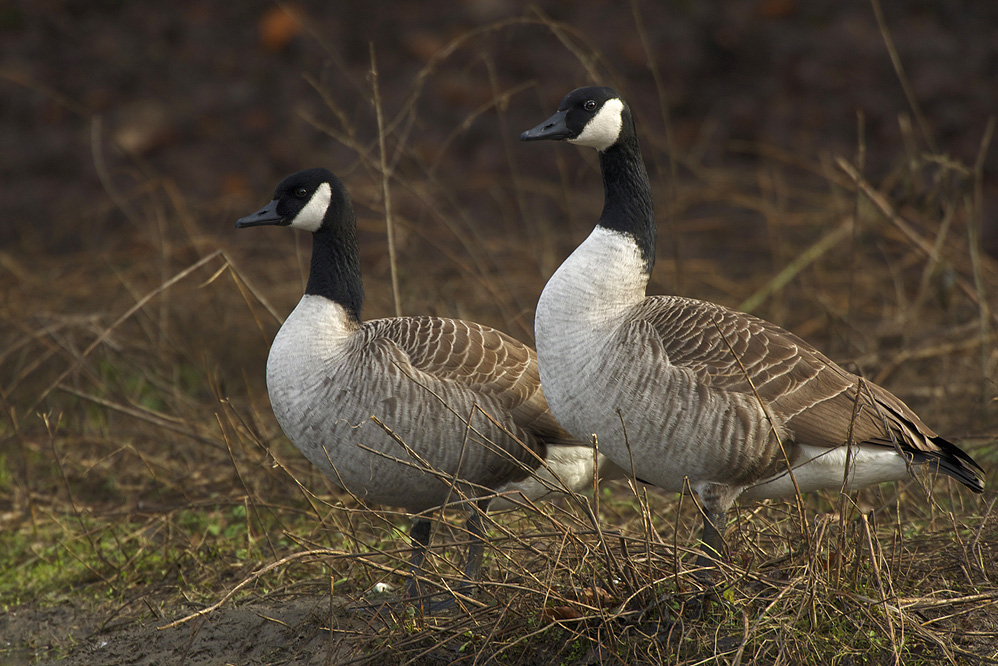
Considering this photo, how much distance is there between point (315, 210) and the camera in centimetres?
452

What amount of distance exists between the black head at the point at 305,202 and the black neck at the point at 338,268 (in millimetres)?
57

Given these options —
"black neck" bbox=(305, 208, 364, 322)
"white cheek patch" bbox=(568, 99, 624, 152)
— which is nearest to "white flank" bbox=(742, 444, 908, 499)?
"white cheek patch" bbox=(568, 99, 624, 152)

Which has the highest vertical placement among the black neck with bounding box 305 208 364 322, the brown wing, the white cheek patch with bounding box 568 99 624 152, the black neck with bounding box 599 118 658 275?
the white cheek patch with bounding box 568 99 624 152

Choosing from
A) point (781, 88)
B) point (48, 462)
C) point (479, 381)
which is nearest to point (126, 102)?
point (48, 462)

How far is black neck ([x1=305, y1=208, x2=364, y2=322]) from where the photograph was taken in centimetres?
448

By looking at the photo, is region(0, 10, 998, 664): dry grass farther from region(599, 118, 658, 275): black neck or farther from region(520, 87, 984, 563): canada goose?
region(599, 118, 658, 275): black neck

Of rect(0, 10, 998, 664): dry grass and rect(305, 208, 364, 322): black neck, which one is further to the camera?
rect(305, 208, 364, 322): black neck

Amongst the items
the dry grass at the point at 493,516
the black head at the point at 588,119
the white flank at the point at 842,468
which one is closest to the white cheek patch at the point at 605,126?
the black head at the point at 588,119

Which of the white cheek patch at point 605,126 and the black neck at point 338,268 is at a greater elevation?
the white cheek patch at point 605,126

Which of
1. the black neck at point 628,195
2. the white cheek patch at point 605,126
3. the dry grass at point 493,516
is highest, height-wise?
the white cheek patch at point 605,126

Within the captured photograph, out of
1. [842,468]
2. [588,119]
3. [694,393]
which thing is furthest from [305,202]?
[842,468]

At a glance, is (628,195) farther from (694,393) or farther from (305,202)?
(305,202)

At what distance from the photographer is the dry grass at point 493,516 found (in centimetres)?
324

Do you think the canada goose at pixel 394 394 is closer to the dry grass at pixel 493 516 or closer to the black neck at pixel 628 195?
the dry grass at pixel 493 516
